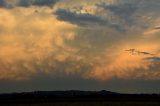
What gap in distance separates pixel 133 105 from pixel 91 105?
1066 centimetres

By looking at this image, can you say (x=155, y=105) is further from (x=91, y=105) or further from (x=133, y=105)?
(x=91, y=105)

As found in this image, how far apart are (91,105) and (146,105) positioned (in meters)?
14.1

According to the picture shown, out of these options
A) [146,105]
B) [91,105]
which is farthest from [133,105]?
[91,105]

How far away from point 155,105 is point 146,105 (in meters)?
2.32

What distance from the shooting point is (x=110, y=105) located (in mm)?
106062

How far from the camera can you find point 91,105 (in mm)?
105625

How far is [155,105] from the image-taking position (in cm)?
10531

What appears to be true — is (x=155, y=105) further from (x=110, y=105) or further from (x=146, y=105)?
(x=110, y=105)

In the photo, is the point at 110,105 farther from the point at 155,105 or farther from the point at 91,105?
the point at 155,105

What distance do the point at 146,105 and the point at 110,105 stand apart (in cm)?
923

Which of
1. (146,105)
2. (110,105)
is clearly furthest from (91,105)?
(146,105)

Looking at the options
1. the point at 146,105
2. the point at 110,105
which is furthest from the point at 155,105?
the point at 110,105

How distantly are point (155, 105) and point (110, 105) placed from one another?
11398mm

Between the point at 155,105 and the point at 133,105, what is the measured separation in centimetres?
560
